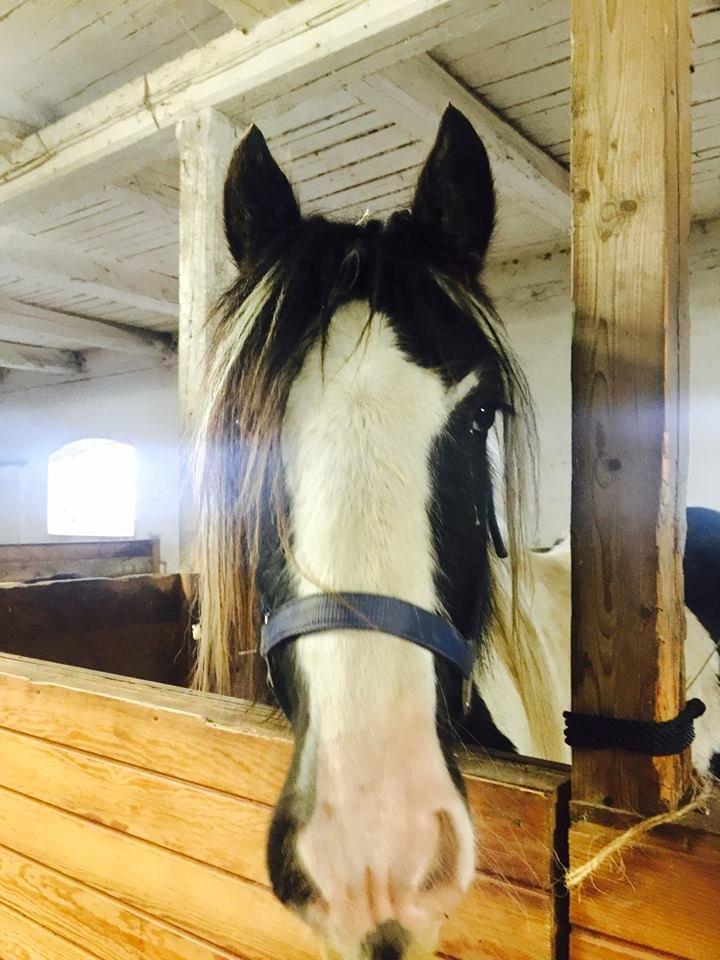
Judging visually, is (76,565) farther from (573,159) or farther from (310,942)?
(573,159)

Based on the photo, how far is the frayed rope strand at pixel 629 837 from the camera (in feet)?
1.70

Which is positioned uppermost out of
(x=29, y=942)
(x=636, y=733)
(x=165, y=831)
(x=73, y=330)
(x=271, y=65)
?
(x=73, y=330)

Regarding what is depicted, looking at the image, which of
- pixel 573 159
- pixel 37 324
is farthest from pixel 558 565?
pixel 37 324

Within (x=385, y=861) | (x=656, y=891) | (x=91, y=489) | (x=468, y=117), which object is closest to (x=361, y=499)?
(x=385, y=861)

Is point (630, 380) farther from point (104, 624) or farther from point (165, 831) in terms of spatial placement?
point (104, 624)

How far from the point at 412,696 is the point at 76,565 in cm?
340

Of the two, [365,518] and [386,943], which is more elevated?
[365,518]

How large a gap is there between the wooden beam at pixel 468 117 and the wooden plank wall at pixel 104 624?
1479 millimetres

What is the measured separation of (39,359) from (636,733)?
19.1 feet

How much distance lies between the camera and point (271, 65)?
1389mm

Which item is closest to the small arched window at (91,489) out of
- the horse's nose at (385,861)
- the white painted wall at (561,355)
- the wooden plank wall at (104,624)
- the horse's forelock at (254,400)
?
the white painted wall at (561,355)

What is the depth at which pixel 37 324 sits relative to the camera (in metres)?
4.28

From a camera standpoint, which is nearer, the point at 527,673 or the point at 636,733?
the point at 636,733

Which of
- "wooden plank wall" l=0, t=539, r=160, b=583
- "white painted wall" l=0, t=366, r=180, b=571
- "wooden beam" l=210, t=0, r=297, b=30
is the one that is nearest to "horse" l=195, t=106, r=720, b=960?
"wooden beam" l=210, t=0, r=297, b=30
